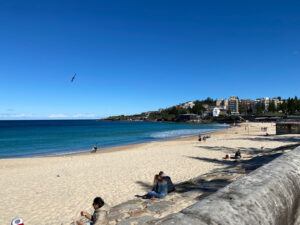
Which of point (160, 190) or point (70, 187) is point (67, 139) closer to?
point (70, 187)

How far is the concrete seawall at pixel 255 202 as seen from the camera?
2.01m

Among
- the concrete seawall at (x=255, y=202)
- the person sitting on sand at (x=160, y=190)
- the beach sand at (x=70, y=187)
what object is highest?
the concrete seawall at (x=255, y=202)

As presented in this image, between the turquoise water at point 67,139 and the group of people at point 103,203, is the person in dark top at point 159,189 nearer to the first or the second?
the group of people at point 103,203

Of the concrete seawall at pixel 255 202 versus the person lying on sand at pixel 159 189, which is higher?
the concrete seawall at pixel 255 202

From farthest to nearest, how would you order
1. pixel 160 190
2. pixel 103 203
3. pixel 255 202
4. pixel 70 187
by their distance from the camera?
pixel 70 187 < pixel 160 190 < pixel 103 203 < pixel 255 202

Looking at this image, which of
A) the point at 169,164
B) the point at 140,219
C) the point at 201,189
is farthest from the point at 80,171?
the point at 140,219

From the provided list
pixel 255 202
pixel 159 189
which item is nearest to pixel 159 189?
pixel 159 189

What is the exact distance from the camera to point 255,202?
233cm

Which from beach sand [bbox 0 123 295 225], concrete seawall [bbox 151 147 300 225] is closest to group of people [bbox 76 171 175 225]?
beach sand [bbox 0 123 295 225]

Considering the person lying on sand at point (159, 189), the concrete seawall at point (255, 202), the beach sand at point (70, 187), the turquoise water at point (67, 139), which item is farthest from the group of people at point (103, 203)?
the turquoise water at point (67, 139)

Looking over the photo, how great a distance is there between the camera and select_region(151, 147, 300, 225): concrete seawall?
79.0 inches

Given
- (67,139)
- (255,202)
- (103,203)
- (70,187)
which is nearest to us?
(255,202)

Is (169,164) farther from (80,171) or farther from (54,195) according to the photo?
(54,195)

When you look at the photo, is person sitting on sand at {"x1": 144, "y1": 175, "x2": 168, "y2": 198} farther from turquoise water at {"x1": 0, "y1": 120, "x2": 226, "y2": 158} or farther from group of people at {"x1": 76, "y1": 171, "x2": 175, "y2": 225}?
turquoise water at {"x1": 0, "y1": 120, "x2": 226, "y2": 158}
